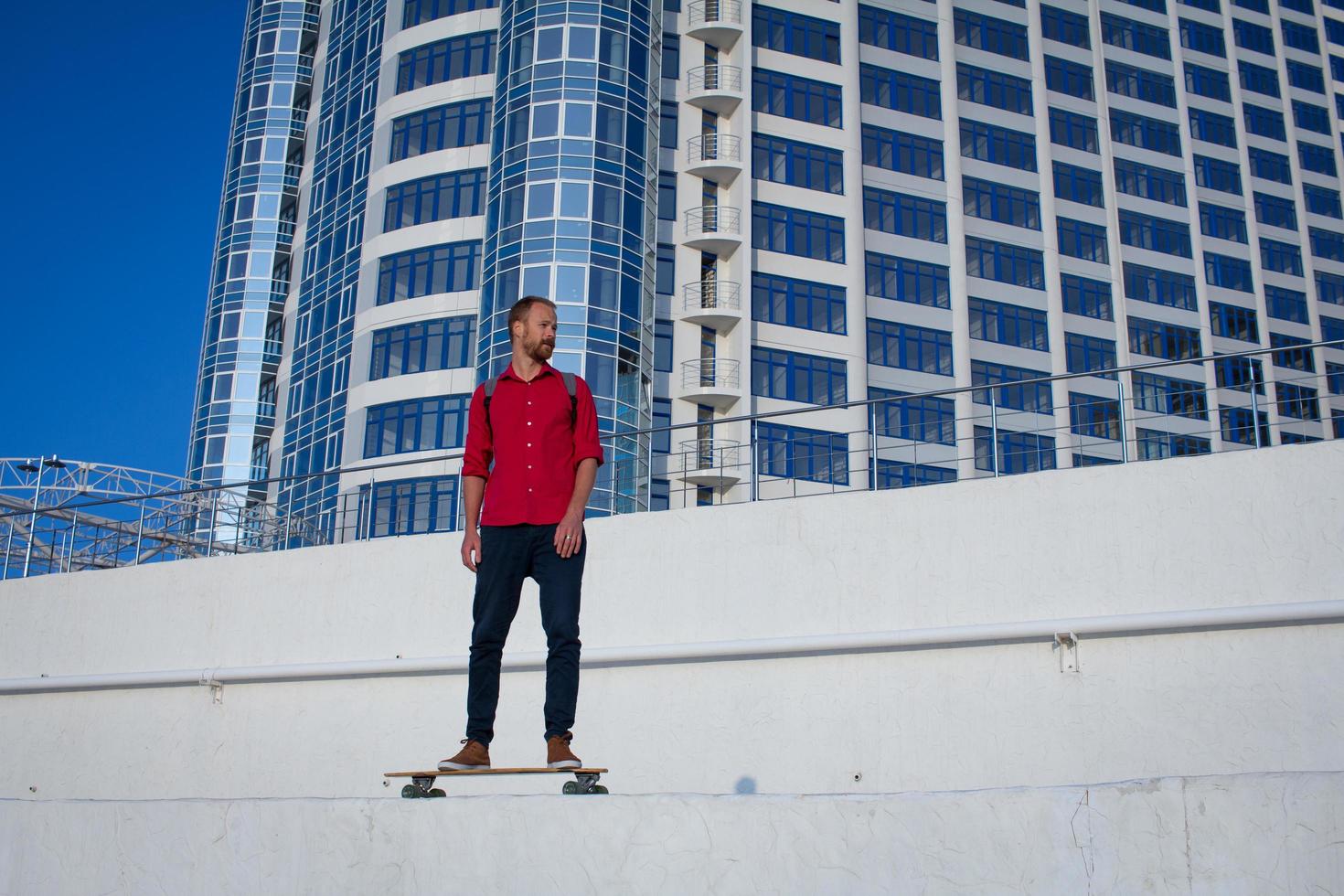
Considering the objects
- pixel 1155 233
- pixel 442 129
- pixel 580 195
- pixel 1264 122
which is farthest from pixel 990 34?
pixel 442 129

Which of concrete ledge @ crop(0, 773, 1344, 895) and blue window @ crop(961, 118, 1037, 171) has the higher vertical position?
blue window @ crop(961, 118, 1037, 171)

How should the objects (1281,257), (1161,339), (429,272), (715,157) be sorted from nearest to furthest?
(429,272) → (715,157) → (1161,339) → (1281,257)

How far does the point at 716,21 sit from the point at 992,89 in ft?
39.9

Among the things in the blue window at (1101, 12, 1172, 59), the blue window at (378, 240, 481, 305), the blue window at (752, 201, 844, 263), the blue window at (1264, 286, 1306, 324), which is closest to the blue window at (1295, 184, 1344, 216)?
the blue window at (1264, 286, 1306, 324)

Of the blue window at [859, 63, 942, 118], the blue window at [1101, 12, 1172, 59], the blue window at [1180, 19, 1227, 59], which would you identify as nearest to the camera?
the blue window at [859, 63, 942, 118]

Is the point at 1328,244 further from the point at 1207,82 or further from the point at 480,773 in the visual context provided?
the point at 480,773

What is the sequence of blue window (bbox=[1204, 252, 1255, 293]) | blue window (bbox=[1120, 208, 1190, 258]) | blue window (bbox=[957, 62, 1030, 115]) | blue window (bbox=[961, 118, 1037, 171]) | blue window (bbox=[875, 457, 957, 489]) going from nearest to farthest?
blue window (bbox=[875, 457, 957, 489]) → blue window (bbox=[961, 118, 1037, 171]) → blue window (bbox=[957, 62, 1030, 115]) → blue window (bbox=[1120, 208, 1190, 258]) → blue window (bbox=[1204, 252, 1255, 293])

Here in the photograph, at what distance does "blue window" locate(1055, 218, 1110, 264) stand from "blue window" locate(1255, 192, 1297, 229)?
9.47 meters

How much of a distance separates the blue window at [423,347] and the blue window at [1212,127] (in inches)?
1335

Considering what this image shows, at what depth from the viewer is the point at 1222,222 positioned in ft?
178

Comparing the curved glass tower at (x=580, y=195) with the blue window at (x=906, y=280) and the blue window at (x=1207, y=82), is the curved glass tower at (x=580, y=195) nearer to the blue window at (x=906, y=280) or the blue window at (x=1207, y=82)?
the blue window at (x=906, y=280)

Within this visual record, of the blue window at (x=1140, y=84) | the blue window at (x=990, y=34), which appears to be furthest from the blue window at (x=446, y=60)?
the blue window at (x=1140, y=84)

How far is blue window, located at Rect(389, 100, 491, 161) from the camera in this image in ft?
132

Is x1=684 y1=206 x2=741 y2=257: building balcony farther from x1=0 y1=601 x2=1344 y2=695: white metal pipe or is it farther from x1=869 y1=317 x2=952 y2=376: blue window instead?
x1=0 y1=601 x2=1344 y2=695: white metal pipe
